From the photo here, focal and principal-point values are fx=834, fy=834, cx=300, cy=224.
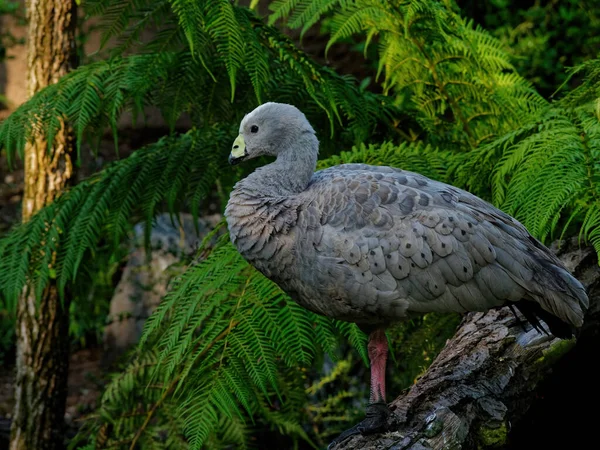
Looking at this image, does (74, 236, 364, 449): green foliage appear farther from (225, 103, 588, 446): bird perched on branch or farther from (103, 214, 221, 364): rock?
(103, 214, 221, 364): rock

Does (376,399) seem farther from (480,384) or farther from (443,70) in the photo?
(443,70)

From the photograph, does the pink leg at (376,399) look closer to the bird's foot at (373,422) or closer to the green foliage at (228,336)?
the bird's foot at (373,422)

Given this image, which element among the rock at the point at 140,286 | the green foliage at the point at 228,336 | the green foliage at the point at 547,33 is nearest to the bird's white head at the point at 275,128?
the green foliage at the point at 228,336

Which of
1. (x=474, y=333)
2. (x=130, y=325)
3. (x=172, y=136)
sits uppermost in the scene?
(x=172, y=136)

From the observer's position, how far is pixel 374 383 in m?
2.62

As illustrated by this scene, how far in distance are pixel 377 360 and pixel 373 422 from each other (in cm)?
30

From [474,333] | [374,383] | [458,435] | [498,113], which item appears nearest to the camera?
[458,435]

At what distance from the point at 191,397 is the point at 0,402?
328cm

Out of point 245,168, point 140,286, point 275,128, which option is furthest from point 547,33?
point 275,128

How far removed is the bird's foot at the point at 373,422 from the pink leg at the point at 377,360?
82 millimetres

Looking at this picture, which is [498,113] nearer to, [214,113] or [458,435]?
[214,113]

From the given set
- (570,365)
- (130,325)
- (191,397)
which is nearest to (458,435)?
(191,397)

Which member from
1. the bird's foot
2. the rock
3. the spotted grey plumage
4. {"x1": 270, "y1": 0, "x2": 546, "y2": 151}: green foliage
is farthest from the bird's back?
the rock

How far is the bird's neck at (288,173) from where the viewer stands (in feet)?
9.04
